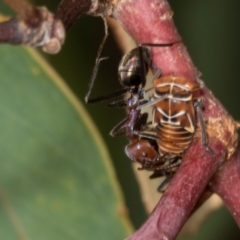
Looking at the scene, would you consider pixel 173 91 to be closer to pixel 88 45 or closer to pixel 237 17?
pixel 88 45

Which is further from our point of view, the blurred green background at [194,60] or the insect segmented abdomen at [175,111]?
the blurred green background at [194,60]

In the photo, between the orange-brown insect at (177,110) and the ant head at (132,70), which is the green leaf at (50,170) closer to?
the ant head at (132,70)

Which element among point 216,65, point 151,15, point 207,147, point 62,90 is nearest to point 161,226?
point 207,147

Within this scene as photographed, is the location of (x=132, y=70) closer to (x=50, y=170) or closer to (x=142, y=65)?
(x=142, y=65)

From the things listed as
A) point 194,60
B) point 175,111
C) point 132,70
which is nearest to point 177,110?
point 175,111

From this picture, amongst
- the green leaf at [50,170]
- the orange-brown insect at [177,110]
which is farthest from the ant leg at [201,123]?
the green leaf at [50,170]

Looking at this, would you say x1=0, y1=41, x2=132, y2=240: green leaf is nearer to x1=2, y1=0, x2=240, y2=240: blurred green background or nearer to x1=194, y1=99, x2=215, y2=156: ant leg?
x1=2, y1=0, x2=240, y2=240: blurred green background

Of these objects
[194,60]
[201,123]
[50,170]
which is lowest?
[194,60]
